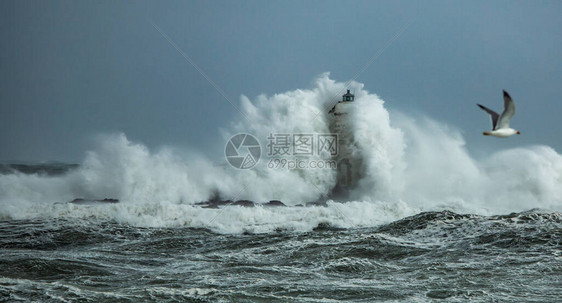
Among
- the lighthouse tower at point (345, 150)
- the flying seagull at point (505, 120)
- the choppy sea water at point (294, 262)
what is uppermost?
the lighthouse tower at point (345, 150)

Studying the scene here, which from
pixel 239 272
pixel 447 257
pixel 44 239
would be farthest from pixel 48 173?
pixel 447 257

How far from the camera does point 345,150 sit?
29.8 metres

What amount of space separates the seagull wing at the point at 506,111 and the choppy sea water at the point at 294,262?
10.0 ft

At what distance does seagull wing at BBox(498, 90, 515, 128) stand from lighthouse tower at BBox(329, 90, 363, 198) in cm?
1916

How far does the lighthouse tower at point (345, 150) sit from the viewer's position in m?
29.4

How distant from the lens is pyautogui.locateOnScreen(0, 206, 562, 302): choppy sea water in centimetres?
973

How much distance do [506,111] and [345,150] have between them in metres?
19.8

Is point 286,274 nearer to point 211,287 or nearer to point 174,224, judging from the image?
point 211,287

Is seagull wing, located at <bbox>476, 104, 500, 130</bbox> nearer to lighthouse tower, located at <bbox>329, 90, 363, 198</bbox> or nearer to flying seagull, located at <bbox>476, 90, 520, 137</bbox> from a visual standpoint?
flying seagull, located at <bbox>476, 90, 520, 137</bbox>

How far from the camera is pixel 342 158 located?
97.7 ft

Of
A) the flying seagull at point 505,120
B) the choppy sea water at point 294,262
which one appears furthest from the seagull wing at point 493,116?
the choppy sea water at point 294,262

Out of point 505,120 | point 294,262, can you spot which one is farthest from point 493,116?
point 294,262
